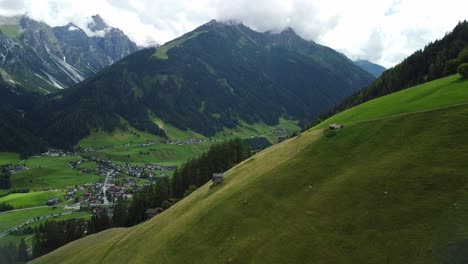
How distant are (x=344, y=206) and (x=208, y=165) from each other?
3686 inches

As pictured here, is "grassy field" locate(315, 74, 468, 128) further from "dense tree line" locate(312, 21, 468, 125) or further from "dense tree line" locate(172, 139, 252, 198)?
"dense tree line" locate(312, 21, 468, 125)

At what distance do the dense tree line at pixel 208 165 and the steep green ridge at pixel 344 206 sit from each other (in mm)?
62941

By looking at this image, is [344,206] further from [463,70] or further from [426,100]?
[463,70]

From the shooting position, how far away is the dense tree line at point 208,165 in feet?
461

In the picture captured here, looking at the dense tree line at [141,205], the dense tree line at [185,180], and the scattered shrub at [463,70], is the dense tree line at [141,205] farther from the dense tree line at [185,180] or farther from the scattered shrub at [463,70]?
the scattered shrub at [463,70]

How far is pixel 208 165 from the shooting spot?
142 metres

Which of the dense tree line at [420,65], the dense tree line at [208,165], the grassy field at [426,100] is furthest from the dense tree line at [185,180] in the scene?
the dense tree line at [420,65]

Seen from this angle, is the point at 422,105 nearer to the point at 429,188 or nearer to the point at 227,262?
the point at 429,188

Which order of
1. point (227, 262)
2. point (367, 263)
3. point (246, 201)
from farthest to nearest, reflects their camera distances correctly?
point (246, 201) < point (227, 262) < point (367, 263)

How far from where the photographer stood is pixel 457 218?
43156mm

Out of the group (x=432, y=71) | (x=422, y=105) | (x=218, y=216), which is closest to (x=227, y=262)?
(x=218, y=216)

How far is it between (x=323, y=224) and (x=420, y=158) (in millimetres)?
16698

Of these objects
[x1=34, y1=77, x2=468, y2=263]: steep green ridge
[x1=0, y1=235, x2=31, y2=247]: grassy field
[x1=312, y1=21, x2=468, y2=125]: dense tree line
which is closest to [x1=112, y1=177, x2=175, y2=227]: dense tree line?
[x1=0, y1=235, x2=31, y2=247]: grassy field

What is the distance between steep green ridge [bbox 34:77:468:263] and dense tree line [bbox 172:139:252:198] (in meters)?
62.9
